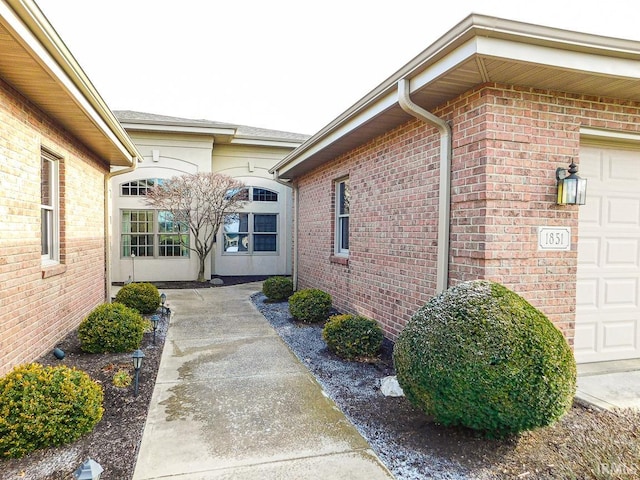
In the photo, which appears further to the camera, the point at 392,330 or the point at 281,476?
the point at 392,330

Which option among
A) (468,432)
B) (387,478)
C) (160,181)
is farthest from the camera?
(160,181)

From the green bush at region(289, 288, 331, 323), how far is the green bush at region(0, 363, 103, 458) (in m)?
3.99

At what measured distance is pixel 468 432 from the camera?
3023mm

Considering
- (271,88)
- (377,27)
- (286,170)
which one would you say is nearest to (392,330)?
(286,170)

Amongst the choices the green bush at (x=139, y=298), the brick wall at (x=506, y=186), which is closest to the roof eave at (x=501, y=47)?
the brick wall at (x=506, y=186)

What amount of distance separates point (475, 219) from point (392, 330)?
221 cm

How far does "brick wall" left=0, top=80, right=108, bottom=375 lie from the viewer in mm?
3959

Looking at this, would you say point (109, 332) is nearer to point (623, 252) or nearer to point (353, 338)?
point (353, 338)

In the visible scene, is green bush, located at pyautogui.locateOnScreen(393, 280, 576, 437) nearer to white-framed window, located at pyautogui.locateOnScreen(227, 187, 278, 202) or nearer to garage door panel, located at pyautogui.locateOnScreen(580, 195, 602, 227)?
garage door panel, located at pyautogui.locateOnScreen(580, 195, 602, 227)

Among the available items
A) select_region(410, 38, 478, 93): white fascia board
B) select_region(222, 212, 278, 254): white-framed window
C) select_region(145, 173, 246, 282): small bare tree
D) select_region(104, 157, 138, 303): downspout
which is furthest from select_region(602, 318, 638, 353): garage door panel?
select_region(222, 212, 278, 254): white-framed window

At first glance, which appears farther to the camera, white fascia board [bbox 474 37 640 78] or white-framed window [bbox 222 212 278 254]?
white-framed window [bbox 222 212 278 254]

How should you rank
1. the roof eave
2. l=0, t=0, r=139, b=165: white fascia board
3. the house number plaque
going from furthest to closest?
the house number plaque
the roof eave
l=0, t=0, r=139, b=165: white fascia board

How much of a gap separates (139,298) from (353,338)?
4.35 m

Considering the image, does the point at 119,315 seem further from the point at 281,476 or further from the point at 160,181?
the point at 160,181
